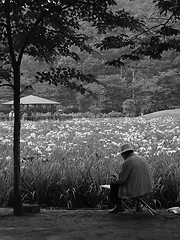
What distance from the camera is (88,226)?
522cm

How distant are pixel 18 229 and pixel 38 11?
2659 millimetres

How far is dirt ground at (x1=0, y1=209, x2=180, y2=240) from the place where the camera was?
15.1 feet

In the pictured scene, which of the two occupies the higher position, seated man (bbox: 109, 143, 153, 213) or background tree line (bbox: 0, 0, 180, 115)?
background tree line (bbox: 0, 0, 180, 115)

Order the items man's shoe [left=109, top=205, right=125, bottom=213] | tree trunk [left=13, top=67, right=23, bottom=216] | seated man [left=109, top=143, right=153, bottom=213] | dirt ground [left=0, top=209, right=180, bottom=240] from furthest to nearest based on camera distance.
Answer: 1. man's shoe [left=109, top=205, right=125, bottom=213]
2. tree trunk [left=13, top=67, right=23, bottom=216]
3. seated man [left=109, top=143, right=153, bottom=213]
4. dirt ground [left=0, top=209, right=180, bottom=240]

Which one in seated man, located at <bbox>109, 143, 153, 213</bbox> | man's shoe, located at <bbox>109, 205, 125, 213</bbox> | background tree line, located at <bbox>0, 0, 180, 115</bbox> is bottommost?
man's shoe, located at <bbox>109, 205, 125, 213</bbox>

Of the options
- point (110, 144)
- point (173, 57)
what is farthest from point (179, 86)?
point (110, 144)

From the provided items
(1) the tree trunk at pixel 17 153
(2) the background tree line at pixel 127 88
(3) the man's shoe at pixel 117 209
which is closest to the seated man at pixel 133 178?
(3) the man's shoe at pixel 117 209

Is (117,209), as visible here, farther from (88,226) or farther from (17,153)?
(17,153)

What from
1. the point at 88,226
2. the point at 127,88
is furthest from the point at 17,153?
the point at 127,88

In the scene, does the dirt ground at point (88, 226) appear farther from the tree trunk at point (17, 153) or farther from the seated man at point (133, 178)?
the seated man at point (133, 178)

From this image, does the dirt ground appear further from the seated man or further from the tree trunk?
the seated man

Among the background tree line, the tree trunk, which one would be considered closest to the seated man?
the tree trunk

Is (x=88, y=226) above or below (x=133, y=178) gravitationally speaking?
below

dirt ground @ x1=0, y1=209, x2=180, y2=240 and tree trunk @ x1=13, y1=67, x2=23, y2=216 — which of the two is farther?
tree trunk @ x1=13, y1=67, x2=23, y2=216
